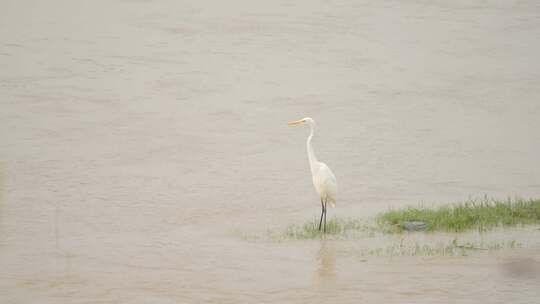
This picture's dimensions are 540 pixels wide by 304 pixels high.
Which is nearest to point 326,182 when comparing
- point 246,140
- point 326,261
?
point 326,261

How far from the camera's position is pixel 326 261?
30.1ft

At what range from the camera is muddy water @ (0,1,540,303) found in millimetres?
8742

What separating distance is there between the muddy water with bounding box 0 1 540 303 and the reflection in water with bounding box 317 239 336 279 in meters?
0.03

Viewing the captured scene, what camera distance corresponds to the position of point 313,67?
60.1 ft

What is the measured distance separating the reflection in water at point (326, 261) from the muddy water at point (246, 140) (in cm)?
3

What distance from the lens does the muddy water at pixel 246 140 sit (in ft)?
28.7

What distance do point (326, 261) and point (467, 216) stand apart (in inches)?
78.2

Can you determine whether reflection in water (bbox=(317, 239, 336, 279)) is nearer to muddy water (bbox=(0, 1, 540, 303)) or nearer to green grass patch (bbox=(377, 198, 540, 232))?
muddy water (bbox=(0, 1, 540, 303))

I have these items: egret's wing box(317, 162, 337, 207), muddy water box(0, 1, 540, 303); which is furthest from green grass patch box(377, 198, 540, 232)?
egret's wing box(317, 162, 337, 207)

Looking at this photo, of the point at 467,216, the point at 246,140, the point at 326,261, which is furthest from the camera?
the point at 246,140

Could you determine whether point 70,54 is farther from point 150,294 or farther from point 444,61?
point 150,294

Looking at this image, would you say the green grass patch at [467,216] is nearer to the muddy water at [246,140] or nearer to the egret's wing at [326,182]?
the muddy water at [246,140]

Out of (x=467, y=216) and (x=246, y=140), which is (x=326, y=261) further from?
(x=246, y=140)

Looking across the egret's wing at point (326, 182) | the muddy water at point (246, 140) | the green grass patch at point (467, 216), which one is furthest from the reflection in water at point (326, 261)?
the green grass patch at point (467, 216)
